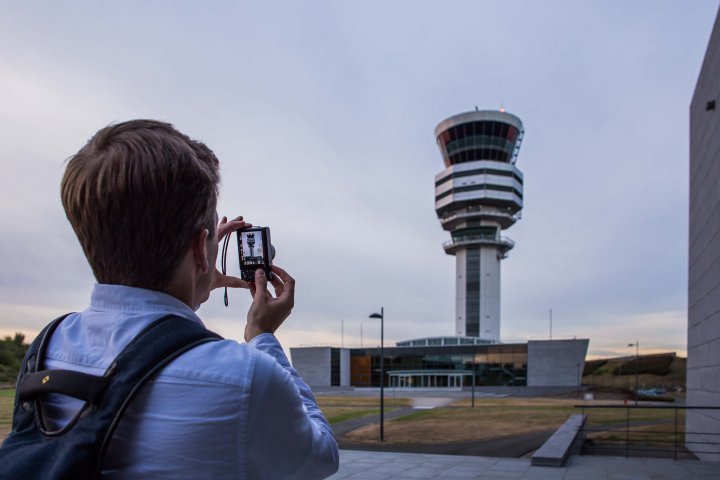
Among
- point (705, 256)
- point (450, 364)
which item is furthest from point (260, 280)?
point (450, 364)

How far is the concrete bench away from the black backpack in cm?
1517

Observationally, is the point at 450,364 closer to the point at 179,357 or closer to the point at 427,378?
the point at 427,378

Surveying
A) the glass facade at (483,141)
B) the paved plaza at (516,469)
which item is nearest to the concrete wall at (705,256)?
the paved plaza at (516,469)

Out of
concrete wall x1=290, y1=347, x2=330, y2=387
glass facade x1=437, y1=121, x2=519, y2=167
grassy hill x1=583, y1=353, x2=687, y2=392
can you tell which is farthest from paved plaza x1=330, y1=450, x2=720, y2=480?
grassy hill x1=583, y1=353, x2=687, y2=392

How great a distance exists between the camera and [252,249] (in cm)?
174

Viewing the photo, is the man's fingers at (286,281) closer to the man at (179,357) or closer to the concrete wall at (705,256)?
the man at (179,357)

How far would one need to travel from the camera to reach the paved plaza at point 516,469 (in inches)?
524

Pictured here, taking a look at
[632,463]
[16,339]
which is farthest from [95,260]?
[16,339]

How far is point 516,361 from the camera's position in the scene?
69.6 meters

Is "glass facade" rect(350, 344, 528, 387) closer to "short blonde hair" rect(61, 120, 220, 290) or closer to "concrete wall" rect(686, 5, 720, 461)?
"concrete wall" rect(686, 5, 720, 461)

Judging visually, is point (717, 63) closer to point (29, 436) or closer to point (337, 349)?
point (29, 436)

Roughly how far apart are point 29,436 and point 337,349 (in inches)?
3182

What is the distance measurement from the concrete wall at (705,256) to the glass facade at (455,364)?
4909 centimetres

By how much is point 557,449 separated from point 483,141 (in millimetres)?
72660
